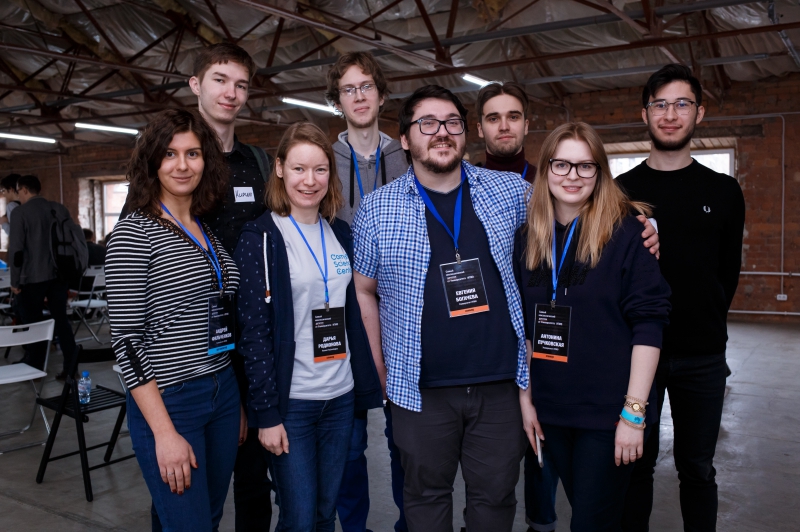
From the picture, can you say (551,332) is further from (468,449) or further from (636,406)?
(468,449)

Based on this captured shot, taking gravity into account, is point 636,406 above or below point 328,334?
below

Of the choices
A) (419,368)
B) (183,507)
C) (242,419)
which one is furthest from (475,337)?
(183,507)


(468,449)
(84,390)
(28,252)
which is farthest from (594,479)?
(28,252)

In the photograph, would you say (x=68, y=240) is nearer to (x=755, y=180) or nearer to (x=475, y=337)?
(x=475, y=337)

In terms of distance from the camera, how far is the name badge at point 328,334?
71.6 inches

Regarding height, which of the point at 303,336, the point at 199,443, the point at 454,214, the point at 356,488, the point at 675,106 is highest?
the point at 675,106

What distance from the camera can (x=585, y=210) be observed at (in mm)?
1811

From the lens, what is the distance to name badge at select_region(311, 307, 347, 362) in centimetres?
182

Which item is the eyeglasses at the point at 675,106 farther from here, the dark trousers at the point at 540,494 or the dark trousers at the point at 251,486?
the dark trousers at the point at 251,486

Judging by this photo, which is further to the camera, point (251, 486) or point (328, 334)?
point (251, 486)

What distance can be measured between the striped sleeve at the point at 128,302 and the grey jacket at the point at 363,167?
3.14ft

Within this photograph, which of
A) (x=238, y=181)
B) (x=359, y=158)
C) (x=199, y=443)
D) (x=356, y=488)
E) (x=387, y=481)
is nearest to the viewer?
(x=199, y=443)

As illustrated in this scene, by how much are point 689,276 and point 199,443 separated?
5.23ft

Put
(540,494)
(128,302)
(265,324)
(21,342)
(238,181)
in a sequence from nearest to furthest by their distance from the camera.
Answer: (128,302), (265,324), (238,181), (540,494), (21,342)
